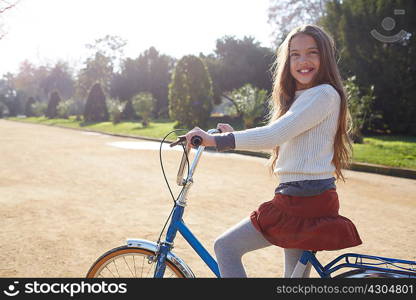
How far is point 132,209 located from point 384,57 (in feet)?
50.0

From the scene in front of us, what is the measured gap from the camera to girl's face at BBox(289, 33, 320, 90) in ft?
6.41

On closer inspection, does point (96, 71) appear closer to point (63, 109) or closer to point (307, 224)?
point (63, 109)

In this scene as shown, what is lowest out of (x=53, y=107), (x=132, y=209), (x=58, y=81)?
(x=132, y=209)

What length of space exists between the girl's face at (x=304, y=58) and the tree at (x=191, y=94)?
18.2 meters

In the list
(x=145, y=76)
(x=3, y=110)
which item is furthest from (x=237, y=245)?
(x=3, y=110)

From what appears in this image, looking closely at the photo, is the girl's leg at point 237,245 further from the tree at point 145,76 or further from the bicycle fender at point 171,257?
the tree at point 145,76

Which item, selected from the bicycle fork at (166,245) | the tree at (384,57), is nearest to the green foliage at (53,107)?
the tree at (384,57)

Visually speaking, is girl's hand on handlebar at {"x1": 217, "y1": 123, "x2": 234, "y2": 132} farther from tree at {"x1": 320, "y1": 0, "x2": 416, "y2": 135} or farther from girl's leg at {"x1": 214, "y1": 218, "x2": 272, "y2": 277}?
tree at {"x1": 320, "y1": 0, "x2": 416, "y2": 135}

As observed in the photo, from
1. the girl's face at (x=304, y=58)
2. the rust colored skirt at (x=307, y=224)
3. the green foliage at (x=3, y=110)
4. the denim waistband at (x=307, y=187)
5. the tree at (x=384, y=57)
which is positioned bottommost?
the green foliage at (x=3, y=110)

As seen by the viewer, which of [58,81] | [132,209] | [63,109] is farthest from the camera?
[58,81]

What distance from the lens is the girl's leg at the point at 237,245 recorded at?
6.41ft

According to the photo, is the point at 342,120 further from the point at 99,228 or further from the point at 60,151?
the point at 60,151

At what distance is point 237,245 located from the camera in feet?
6.44

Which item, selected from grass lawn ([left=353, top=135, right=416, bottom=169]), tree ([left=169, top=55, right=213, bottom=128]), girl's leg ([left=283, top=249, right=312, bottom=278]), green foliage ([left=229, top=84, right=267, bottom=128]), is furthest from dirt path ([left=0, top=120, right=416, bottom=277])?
tree ([left=169, top=55, right=213, bottom=128])
